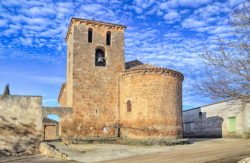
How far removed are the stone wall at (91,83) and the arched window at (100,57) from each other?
1.03 feet

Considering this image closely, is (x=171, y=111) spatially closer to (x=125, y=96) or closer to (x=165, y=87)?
(x=165, y=87)

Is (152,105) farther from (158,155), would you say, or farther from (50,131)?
(50,131)

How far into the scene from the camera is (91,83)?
A: 925 inches

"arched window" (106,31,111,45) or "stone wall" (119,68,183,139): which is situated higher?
"arched window" (106,31,111,45)

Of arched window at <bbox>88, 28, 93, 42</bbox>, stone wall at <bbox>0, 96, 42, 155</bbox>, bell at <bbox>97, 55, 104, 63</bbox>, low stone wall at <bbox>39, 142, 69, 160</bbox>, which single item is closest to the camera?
low stone wall at <bbox>39, 142, 69, 160</bbox>

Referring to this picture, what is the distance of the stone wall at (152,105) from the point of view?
21.7m

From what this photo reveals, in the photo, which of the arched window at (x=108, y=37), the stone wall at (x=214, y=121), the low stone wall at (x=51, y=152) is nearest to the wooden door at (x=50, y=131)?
the low stone wall at (x=51, y=152)

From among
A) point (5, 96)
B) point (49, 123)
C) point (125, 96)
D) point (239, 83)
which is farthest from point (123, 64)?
point (239, 83)

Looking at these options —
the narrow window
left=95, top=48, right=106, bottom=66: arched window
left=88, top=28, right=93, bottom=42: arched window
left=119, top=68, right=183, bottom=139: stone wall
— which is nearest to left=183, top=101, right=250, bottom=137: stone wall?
the narrow window

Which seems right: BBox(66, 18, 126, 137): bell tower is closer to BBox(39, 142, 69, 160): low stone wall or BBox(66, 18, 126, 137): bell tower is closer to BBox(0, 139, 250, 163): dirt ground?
BBox(39, 142, 69, 160): low stone wall

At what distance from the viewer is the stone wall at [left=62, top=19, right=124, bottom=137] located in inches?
897

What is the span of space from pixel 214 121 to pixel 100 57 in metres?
13.8

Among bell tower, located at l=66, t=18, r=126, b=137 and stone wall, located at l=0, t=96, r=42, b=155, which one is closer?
stone wall, located at l=0, t=96, r=42, b=155

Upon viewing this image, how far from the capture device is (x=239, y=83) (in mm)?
8953
